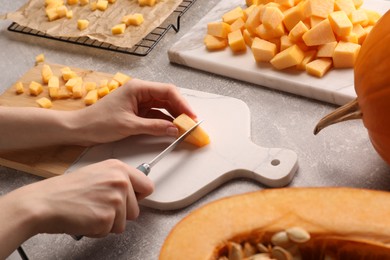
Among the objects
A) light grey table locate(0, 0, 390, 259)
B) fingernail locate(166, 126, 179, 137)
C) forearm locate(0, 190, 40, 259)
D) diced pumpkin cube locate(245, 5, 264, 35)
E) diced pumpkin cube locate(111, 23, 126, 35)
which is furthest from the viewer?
diced pumpkin cube locate(111, 23, 126, 35)

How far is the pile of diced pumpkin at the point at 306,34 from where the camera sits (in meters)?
1.38

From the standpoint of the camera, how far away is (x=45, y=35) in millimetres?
1726

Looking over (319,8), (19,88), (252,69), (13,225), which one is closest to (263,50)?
(252,69)

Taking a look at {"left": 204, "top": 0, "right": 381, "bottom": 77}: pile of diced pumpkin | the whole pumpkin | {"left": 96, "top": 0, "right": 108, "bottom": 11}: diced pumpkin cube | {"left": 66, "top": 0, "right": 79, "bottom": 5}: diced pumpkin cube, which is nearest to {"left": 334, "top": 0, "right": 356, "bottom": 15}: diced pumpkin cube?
{"left": 204, "top": 0, "right": 381, "bottom": 77}: pile of diced pumpkin

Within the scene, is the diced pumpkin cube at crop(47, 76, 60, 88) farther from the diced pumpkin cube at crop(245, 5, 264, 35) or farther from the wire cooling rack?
the diced pumpkin cube at crop(245, 5, 264, 35)

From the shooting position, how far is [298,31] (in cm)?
140

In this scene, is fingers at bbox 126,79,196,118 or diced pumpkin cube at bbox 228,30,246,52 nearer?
fingers at bbox 126,79,196,118

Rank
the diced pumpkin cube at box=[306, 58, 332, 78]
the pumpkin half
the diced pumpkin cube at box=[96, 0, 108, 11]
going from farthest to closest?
the diced pumpkin cube at box=[96, 0, 108, 11], the diced pumpkin cube at box=[306, 58, 332, 78], the pumpkin half

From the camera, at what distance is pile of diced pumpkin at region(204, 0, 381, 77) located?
4.53 ft

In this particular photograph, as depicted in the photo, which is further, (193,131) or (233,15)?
(233,15)

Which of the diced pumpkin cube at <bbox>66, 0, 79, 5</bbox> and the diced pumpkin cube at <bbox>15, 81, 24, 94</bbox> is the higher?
the diced pumpkin cube at <bbox>66, 0, 79, 5</bbox>

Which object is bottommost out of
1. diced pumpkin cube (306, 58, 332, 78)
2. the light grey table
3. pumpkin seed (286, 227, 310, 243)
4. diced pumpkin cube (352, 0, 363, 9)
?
the light grey table

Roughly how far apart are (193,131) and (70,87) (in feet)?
1.25

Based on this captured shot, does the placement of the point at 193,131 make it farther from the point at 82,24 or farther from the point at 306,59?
the point at 82,24
